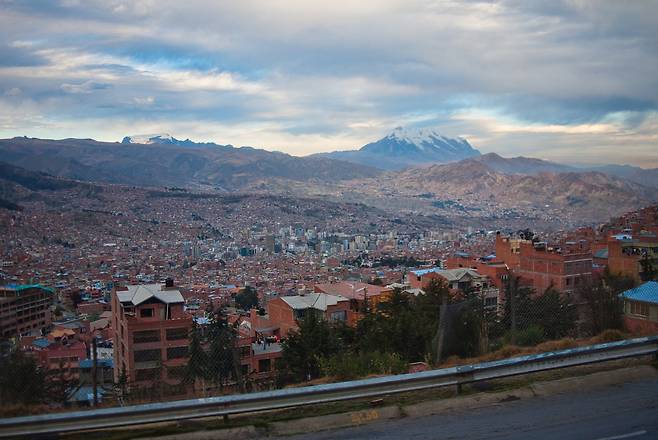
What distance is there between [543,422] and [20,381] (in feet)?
16.2

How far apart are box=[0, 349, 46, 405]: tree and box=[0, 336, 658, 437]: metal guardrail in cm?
126

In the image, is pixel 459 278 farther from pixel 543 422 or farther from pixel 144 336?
pixel 543 422

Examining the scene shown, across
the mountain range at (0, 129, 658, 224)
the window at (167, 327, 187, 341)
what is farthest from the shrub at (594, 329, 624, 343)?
the mountain range at (0, 129, 658, 224)

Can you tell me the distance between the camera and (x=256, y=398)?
13.9 ft

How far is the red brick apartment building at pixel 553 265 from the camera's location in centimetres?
2308

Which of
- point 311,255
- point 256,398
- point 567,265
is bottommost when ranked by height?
point 311,255

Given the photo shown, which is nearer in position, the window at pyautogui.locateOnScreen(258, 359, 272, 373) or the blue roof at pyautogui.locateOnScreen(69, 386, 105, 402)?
the blue roof at pyautogui.locateOnScreen(69, 386, 105, 402)

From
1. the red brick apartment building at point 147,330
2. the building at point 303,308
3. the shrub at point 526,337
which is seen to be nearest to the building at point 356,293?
the building at point 303,308

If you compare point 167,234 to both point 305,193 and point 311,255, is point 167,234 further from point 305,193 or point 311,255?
point 305,193

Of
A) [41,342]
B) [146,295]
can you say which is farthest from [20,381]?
[41,342]

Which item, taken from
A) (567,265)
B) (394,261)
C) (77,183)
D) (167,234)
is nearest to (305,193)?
(77,183)

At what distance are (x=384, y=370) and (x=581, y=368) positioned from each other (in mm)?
1820

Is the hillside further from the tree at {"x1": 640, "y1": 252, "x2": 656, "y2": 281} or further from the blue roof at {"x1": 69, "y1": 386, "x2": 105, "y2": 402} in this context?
the blue roof at {"x1": 69, "y1": 386, "x2": 105, "y2": 402}

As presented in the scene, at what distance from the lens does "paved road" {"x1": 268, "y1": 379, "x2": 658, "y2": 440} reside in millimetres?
3992
